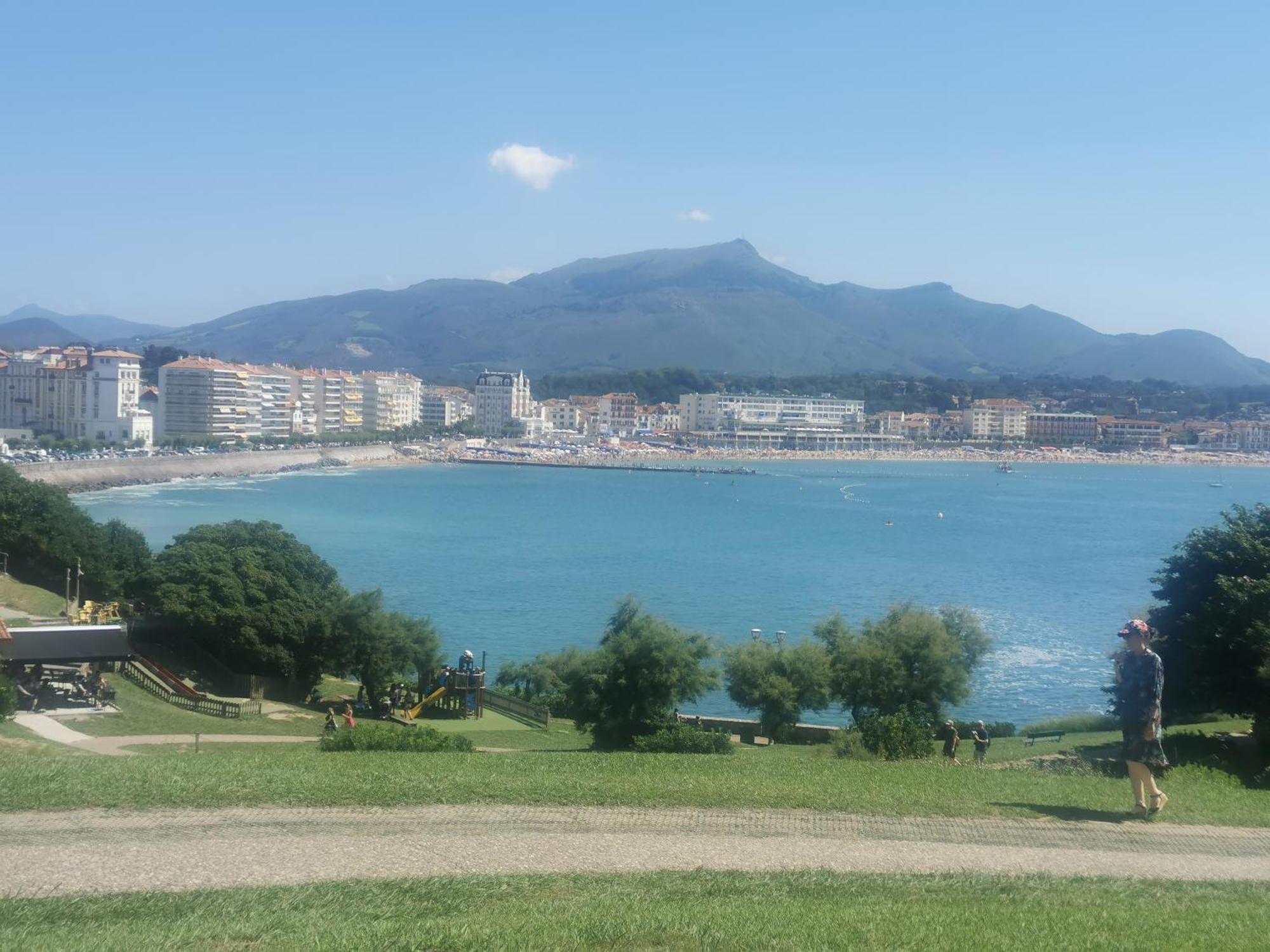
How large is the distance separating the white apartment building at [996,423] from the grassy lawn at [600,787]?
122 metres

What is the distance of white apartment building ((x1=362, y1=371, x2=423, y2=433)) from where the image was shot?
105 meters

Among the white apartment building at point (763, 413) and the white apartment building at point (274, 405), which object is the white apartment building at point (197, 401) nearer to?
the white apartment building at point (274, 405)

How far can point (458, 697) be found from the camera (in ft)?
51.6

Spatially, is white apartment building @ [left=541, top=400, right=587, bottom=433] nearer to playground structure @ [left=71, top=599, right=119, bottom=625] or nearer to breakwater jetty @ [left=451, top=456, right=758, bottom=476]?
breakwater jetty @ [left=451, top=456, right=758, bottom=476]

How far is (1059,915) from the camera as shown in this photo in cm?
396

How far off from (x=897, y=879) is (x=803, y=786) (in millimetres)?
1492

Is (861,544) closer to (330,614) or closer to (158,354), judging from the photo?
(330,614)

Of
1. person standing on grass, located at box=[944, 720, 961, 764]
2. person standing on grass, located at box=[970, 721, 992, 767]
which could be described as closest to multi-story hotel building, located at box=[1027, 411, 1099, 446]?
person standing on grass, located at box=[970, 721, 992, 767]

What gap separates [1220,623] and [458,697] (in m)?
9.31

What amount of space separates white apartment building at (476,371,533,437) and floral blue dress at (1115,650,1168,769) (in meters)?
109

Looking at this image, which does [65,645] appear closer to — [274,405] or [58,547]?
[58,547]

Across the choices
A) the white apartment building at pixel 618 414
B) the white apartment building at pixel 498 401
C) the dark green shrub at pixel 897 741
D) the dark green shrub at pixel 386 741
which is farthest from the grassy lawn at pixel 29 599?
the white apartment building at pixel 618 414

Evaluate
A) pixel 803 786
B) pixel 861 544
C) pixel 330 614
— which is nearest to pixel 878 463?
pixel 861 544

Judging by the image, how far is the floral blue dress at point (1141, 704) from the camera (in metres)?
5.42
